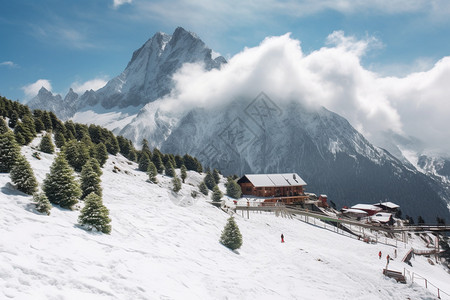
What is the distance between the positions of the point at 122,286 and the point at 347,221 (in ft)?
175

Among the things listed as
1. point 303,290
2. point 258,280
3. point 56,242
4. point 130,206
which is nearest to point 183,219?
point 130,206

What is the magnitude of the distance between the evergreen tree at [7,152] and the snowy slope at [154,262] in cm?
144

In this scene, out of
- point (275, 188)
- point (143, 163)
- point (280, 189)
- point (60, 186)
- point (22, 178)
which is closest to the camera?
point (22, 178)

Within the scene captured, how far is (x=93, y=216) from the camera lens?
15969 mm

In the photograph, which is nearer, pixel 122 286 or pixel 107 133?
pixel 122 286

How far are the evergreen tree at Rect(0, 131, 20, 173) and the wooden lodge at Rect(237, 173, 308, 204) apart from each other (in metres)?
62.0

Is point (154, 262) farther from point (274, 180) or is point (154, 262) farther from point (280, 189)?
point (274, 180)

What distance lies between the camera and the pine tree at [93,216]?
15781 mm

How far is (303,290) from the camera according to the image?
1761 centimetres

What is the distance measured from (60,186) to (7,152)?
7869mm

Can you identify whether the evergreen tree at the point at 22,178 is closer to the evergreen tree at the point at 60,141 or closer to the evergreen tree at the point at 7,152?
the evergreen tree at the point at 7,152

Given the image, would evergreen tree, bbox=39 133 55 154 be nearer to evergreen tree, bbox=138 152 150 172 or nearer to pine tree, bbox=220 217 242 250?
evergreen tree, bbox=138 152 150 172

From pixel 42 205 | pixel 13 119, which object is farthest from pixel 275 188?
pixel 42 205

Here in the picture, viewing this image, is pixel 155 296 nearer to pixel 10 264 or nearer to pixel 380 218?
pixel 10 264
